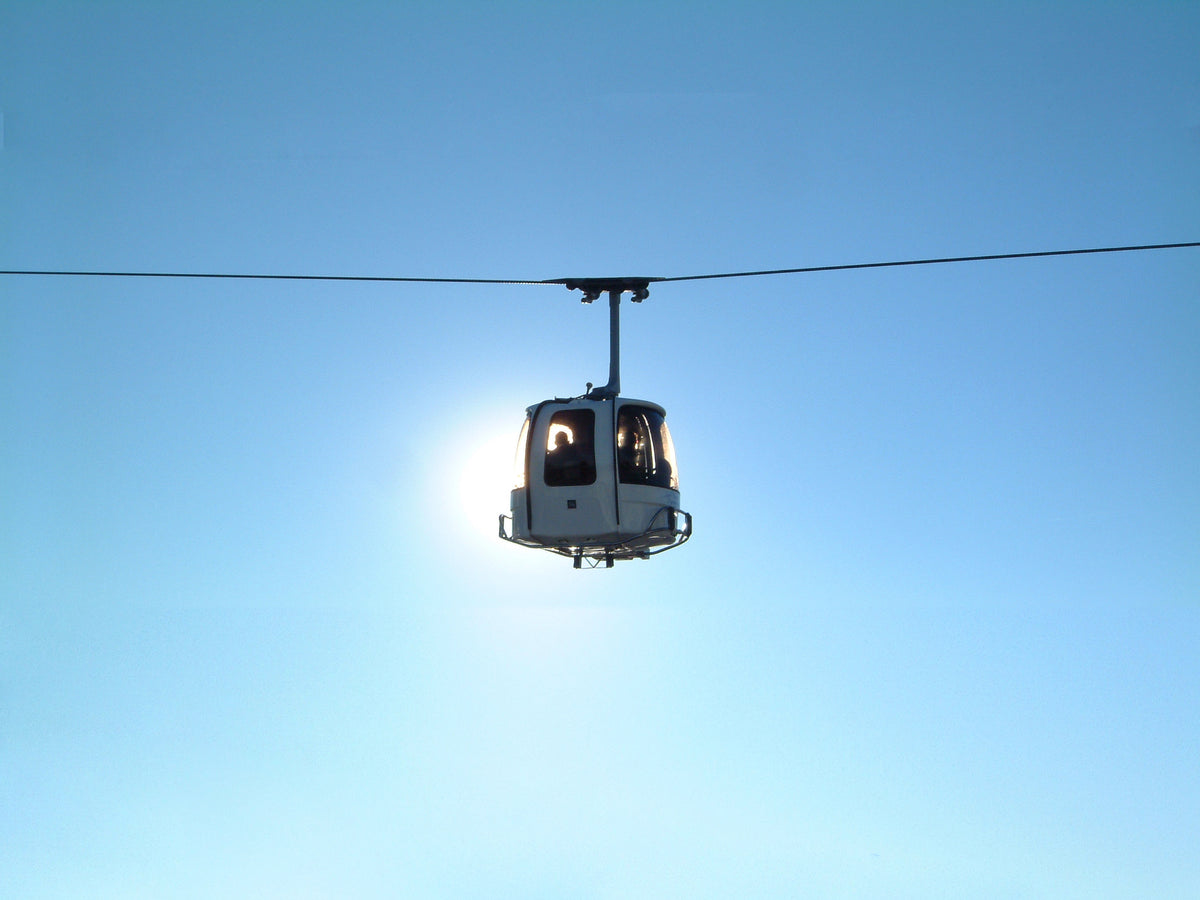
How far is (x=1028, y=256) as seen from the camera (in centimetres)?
1427

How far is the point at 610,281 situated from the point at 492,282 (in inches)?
74.6

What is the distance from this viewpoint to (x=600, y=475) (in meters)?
17.1

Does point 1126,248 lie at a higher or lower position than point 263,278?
lower

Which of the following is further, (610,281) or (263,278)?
(610,281)

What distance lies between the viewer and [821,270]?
49.2 ft

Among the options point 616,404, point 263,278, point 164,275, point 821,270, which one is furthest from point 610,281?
point 164,275

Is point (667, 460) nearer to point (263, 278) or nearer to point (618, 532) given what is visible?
point (618, 532)

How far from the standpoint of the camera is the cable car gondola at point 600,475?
1705 centimetres

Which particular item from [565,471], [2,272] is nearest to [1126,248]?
[565,471]

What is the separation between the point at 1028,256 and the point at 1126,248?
42.0 inches

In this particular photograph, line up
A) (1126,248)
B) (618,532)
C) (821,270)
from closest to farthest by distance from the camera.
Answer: (1126,248) → (821,270) → (618,532)

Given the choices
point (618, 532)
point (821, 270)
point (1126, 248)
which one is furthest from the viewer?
point (618, 532)

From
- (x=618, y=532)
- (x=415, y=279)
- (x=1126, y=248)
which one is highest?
(x=415, y=279)

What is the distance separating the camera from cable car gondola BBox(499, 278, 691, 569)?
17.0 m
